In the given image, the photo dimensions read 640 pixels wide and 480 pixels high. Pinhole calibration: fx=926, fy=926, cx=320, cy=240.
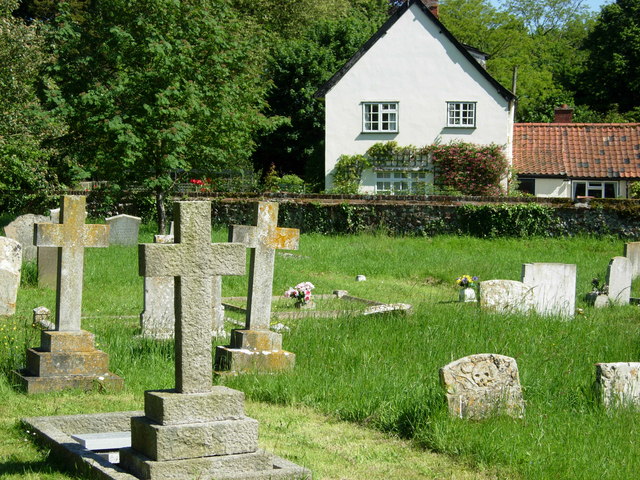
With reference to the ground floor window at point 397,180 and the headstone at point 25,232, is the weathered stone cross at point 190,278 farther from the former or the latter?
the ground floor window at point 397,180

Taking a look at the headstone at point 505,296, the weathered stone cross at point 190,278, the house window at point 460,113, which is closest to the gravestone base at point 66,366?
the weathered stone cross at point 190,278

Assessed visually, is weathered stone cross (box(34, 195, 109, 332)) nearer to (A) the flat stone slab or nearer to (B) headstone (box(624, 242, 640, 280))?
(A) the flat stone slab

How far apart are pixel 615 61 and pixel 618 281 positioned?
41127mm

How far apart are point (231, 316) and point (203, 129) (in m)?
13.4

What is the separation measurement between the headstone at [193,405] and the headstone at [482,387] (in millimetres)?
1938

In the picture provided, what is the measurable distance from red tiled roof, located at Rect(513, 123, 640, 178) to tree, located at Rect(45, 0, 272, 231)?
1748cm

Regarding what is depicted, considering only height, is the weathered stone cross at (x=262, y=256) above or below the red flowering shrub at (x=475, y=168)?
below

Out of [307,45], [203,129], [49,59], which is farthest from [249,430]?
[307,45]

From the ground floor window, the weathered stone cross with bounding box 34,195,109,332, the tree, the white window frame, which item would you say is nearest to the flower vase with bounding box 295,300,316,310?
the weathered stone cross with bounding box 34,195,109,332

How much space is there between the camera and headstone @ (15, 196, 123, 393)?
8828 millimetres

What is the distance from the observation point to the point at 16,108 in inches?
1133

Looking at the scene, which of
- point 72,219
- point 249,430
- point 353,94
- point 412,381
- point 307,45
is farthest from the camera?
point 307,45

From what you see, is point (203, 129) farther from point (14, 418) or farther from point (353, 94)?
point (14, 418)

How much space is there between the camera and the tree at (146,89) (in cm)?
2536
